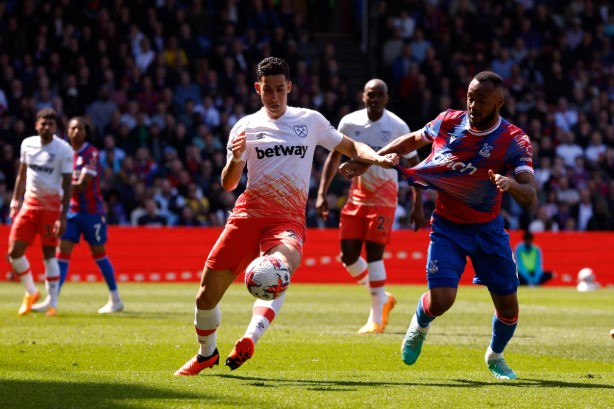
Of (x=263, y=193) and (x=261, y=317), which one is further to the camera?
(x=261, y=317)

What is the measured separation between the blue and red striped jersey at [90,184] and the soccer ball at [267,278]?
7.82m

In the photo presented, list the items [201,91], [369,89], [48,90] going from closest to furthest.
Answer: [369,89]
[48,90]
[201,91]

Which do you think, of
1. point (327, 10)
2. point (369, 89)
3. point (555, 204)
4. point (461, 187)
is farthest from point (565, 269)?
point (461, 187)

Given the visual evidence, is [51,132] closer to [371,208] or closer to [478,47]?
[371,208]

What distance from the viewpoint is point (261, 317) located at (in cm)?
935

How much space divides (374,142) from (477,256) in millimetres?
4634

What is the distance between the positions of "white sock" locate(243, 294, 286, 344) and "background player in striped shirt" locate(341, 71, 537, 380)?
113cm

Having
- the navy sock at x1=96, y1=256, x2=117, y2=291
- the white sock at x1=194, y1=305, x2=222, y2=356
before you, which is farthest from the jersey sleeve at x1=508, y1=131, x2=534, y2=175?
the navy sock at x1=96, y1=256, x2=117, y2=291

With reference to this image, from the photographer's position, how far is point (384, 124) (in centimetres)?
1395

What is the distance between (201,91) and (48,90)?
12.3ft

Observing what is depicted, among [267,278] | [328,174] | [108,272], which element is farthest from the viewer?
[108,272]

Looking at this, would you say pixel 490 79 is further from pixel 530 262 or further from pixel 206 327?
pixel 530 262

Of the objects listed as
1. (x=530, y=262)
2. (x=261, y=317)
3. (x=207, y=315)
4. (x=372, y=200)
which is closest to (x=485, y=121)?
(x=261, y=317)

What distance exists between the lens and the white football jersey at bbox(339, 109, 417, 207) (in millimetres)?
13898
